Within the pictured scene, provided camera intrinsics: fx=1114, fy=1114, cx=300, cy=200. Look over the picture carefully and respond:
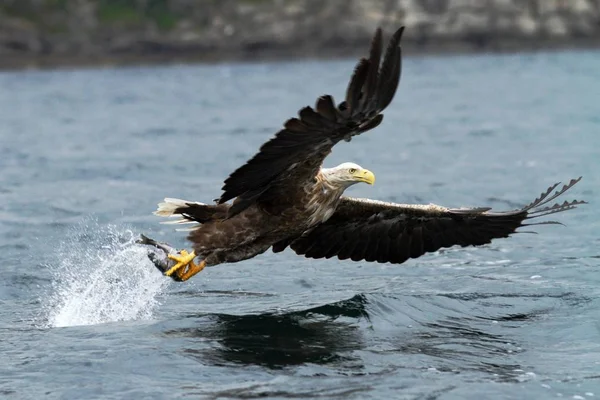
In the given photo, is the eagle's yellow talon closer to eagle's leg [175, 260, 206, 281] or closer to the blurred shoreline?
eagle's leg [175, 260, 206, 281]

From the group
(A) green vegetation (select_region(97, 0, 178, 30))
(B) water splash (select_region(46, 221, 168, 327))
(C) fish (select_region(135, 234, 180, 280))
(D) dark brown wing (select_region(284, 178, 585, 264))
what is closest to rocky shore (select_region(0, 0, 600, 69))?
(A) green vegetation (select_region(97, 0, 178, 30))

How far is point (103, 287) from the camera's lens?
1038 centimetres

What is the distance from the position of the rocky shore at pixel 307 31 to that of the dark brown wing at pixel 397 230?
219 ft

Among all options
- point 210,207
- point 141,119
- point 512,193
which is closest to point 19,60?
point 141,119

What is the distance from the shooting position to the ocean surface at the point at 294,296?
770 centimetres

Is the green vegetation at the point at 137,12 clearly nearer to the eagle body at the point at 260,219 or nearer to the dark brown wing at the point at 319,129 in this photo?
the eagle body at the point at 260,219

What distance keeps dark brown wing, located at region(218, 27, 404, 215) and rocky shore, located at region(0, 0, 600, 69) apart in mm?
67914

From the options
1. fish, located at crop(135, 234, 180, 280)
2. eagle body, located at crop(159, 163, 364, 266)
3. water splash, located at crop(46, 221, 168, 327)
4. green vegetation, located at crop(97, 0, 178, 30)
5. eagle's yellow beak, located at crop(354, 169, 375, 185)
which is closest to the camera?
eagle's yellow beak, located at crop(354, 169, 375, 185)

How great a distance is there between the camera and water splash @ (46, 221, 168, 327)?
9.55 meters

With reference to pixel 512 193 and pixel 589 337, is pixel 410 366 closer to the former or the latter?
pixel 589 337

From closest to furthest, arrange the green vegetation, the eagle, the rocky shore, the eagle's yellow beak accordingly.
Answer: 1. the eagle
2. the eagle's yellow beak
3. the rocky shore
4. the green vegetation

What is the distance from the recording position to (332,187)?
8.64 metres

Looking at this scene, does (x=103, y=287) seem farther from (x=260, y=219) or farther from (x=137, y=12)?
(x=137, y=12)

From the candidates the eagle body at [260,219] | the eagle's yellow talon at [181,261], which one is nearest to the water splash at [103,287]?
the eagle's yellow talon at [181,261]
